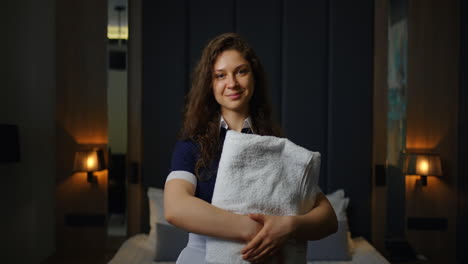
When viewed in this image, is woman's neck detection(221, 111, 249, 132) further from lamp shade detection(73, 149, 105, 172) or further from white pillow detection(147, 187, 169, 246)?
lamp shade detection(73, 149, 105, 172)

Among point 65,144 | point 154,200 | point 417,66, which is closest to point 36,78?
point 65,144

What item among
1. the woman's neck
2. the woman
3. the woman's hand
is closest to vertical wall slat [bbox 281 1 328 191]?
the woman

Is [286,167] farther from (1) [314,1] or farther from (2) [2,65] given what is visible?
(2) [2,65]

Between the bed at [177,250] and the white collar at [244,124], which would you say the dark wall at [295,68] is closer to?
Answer: the bed at [177,250]

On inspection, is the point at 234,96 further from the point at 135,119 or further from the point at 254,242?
the point at 135,119

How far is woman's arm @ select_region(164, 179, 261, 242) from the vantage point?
37.2 inches

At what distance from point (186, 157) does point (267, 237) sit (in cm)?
30

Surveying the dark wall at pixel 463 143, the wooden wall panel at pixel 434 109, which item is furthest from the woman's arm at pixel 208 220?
the dark wall at pixel 463 143

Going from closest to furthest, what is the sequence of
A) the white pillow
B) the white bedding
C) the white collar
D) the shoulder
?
the shoulder
the white collar
the white bedding
the white pillow

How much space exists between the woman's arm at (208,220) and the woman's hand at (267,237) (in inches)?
0.6

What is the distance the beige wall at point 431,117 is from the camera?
8.98 feet

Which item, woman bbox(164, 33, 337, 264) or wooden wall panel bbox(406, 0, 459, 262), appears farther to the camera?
wooden wall panel bbox(406, 0, 459, 262)

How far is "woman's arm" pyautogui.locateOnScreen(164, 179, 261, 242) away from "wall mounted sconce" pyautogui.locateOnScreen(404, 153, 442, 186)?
205 cm

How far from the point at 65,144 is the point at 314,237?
210 cm
